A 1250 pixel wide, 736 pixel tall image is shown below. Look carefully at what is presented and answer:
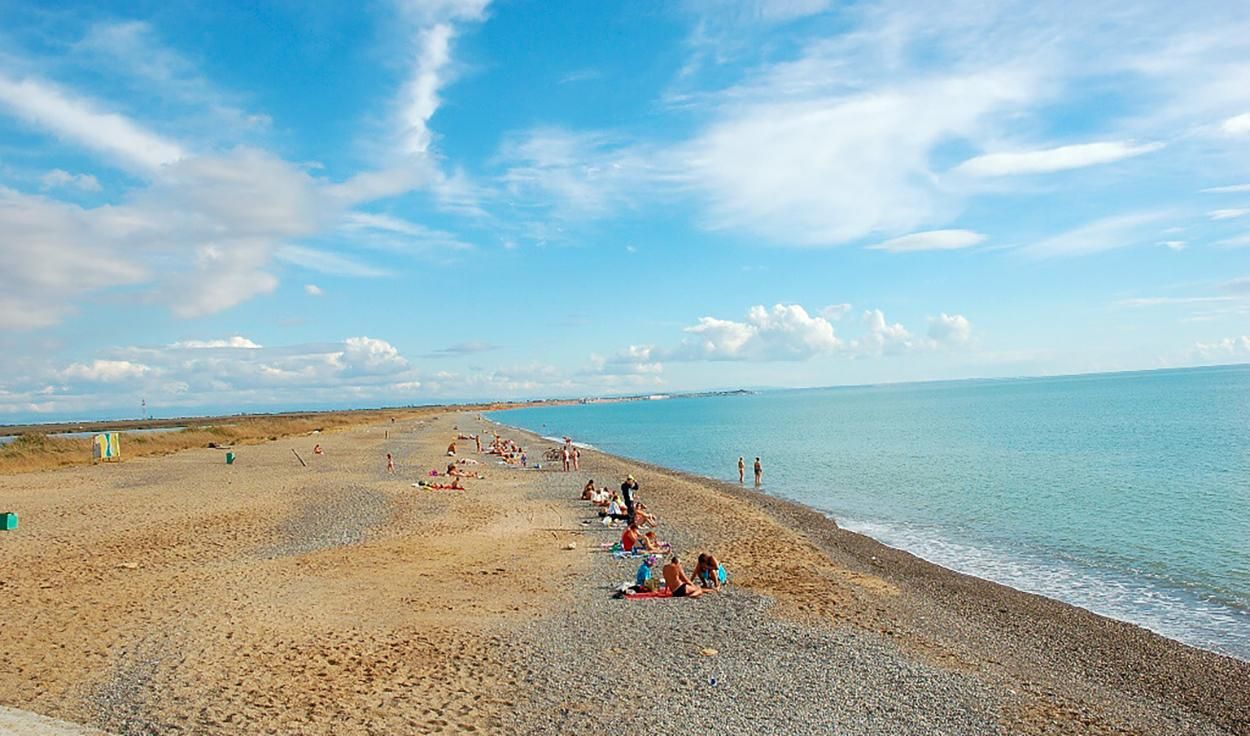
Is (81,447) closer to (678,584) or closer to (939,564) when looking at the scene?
(678,584)

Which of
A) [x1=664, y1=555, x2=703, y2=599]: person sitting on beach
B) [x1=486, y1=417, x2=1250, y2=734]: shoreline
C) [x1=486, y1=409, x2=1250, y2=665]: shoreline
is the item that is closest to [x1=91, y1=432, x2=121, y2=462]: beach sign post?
[x1=486, y1=409, x2=1250, y2=665]: shoreline

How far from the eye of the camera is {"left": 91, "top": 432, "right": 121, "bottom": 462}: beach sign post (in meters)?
42.3

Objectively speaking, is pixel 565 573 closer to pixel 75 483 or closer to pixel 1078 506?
pixel 1078 506

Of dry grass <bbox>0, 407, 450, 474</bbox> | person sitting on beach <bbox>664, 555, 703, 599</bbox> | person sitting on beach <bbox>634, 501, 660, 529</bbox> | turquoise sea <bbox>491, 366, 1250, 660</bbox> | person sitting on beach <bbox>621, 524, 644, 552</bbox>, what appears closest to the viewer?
person sitting on beach <bbox>664, 555, 703, 599</bbox>

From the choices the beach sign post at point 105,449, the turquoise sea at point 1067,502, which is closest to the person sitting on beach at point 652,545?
the turquoise sea at point 1067,502

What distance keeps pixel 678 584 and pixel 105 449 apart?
4156 centimetres

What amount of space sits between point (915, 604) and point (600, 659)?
722 centimetres

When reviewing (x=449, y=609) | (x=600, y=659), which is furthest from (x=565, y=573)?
(x=600, y=659)

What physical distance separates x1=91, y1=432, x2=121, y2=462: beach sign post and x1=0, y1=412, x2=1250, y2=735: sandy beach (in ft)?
77.0

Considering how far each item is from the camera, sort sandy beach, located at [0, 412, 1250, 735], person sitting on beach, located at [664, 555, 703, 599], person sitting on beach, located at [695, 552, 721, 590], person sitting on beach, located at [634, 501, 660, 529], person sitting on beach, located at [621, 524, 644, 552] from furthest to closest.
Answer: person sitting on beach, located at [634, 501, 660, 529] < person sitting on beach, located at [621, 524, 644, 552] < person sitting on beach, located at [695, 552, 721, 590] < person sitting on beach, located at [664, 555, 703, 599] < sandy beach, located at [0, 412, 1250, 735]

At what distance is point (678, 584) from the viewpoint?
14.5 meters

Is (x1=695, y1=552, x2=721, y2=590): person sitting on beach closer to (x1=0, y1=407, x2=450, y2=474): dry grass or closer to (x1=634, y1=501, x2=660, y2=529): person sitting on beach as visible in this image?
(x1=634, y1=501, x2=660, y2=529): person sitting on beach

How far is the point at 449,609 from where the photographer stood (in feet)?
44.1

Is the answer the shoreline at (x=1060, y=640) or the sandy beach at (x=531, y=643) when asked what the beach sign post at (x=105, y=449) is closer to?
the sandy beach at (x=531, y=643)
